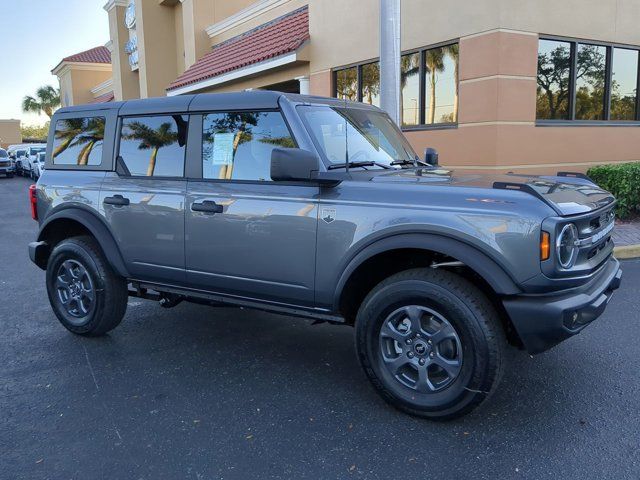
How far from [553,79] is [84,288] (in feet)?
27.4

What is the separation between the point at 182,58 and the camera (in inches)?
910

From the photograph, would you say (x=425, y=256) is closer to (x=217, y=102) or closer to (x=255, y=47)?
(x=217, y=102)

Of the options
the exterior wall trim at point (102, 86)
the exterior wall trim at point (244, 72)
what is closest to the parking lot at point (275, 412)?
the exterior wall trim at point (244, 72)

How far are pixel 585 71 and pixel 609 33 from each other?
0.82 meters

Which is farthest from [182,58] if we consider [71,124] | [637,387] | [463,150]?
[637,387]

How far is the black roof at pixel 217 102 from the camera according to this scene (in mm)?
4059

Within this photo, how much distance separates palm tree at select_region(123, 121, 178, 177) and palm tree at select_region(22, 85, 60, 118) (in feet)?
243

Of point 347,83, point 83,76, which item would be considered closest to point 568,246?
point 347,83

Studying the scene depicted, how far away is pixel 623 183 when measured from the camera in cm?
959

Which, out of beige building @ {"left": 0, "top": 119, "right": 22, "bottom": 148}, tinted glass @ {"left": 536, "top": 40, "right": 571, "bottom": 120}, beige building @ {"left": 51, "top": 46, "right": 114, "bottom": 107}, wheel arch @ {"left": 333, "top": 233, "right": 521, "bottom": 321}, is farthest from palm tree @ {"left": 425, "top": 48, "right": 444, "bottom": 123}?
beige building @ {"left": 0, "top": 119, "right": 22, "bottom": 148}

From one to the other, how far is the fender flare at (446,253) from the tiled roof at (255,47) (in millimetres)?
10200

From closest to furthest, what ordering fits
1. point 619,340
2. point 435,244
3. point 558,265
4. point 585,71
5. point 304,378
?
point 558,265 → point 435,244 → point 304,378 → point 619,340 → point 585,71

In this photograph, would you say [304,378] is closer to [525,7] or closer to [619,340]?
[619,340]

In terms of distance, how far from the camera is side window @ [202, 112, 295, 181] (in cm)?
400
